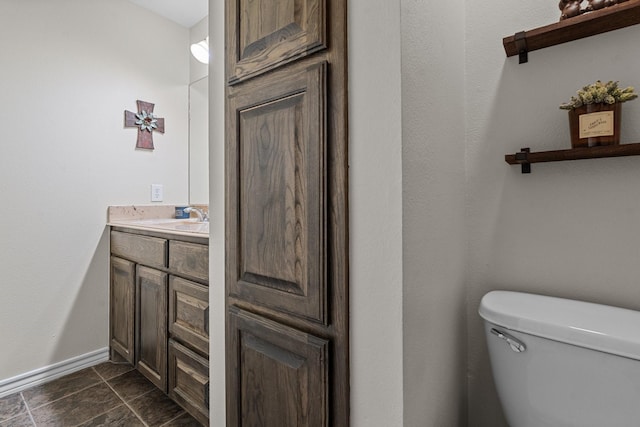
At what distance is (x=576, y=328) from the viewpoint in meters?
0.76

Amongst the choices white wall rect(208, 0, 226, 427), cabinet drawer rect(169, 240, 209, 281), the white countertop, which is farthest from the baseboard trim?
white wall rect(208, 0, 226, 427)

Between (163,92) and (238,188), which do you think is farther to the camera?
(163,92)

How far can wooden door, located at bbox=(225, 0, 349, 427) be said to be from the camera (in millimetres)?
816

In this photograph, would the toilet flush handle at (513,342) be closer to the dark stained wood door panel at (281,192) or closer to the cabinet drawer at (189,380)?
the dark stained wood door panel at (281,192)

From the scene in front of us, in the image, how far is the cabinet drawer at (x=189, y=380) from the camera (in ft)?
4.43

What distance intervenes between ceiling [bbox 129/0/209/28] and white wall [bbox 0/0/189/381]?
0.07 meters

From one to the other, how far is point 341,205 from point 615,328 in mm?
695

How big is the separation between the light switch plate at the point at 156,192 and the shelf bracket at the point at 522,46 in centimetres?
229

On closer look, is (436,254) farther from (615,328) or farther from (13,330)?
(13,330)

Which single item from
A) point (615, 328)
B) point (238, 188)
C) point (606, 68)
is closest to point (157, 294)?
point (238, 188)

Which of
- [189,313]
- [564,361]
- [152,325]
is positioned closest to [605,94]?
[564,361]

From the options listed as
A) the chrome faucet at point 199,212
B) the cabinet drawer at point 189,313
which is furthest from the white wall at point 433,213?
the chrome faucet at point 199,212

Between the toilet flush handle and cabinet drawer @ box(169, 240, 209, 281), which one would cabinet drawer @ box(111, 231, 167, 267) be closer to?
cabinet drawer @ box(169, 240, 209, 281)

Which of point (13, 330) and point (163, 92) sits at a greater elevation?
point (163, 92)
